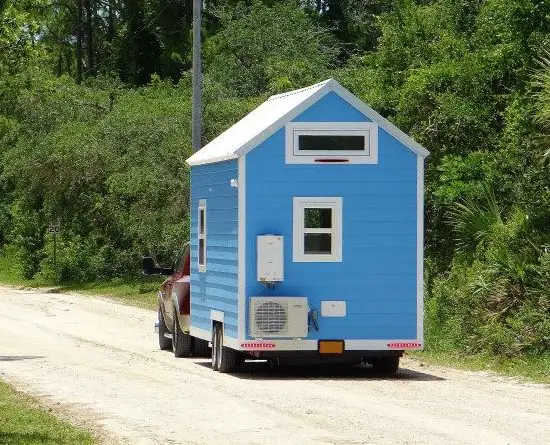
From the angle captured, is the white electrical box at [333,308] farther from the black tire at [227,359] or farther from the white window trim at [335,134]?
the white window trim at [335,134]

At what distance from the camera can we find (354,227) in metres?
20.3

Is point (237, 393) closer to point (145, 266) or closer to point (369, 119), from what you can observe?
point (369, 119)

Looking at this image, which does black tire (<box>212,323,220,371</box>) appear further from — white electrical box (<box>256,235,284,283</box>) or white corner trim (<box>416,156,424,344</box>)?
white corner trim (<box>416,156,424,344</box>)

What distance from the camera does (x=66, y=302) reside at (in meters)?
40.8

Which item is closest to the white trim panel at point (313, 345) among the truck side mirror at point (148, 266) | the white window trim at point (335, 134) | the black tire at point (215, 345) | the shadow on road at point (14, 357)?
the black tire at point (215, 345)

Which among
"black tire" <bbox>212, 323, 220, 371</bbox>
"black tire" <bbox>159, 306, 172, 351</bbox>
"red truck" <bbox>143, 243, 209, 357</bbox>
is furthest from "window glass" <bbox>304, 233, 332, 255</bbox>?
"black tire" <bbox>159, 306, 172, 351</bbox>

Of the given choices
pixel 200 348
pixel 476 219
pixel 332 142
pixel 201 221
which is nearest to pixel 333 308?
pixel 332 142

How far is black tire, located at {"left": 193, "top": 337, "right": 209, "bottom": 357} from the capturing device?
23734mm

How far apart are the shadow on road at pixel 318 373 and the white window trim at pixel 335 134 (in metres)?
2.81

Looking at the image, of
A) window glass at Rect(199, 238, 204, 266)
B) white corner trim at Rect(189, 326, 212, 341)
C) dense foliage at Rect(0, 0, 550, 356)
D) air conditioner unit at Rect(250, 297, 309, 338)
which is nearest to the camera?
air conditioner unit at Rect(250, 297, 309, 338)

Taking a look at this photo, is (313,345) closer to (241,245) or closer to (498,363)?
(241,245)

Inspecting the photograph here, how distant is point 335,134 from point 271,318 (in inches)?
102

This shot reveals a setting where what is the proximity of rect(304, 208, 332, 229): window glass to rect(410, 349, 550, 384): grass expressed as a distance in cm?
294

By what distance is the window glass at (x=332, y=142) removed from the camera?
2030 centimetres
